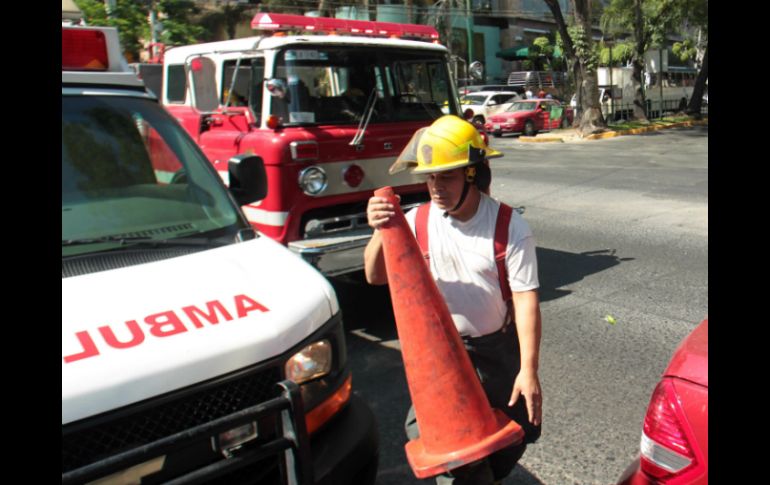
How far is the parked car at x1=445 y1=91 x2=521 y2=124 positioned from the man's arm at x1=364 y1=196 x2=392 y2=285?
25353mm

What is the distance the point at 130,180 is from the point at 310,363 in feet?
4.55

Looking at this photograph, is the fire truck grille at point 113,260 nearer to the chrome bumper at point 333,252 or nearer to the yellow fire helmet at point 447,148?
the yellow fire helmet at point 447,148

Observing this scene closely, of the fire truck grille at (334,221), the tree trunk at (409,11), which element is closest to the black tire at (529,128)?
the tree trunk at (409,11)

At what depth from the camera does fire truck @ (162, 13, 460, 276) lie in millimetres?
5750

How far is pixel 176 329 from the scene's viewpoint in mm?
2438

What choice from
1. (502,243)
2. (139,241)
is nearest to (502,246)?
(502,243)

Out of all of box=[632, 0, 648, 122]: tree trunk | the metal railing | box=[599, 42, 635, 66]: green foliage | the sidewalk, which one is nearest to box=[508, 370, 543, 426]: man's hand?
the sidewalk

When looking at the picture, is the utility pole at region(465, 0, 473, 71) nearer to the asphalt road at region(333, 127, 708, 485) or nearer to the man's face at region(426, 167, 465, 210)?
the asphalt road at region(333, 127, 708, 485)

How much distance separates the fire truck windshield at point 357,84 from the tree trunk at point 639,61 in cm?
2408

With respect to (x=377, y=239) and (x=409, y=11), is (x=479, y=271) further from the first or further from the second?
(x=409, y=11)

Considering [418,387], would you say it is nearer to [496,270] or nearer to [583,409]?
[496,270]

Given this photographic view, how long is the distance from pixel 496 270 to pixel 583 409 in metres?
1.96

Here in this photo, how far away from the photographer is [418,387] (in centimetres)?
257
